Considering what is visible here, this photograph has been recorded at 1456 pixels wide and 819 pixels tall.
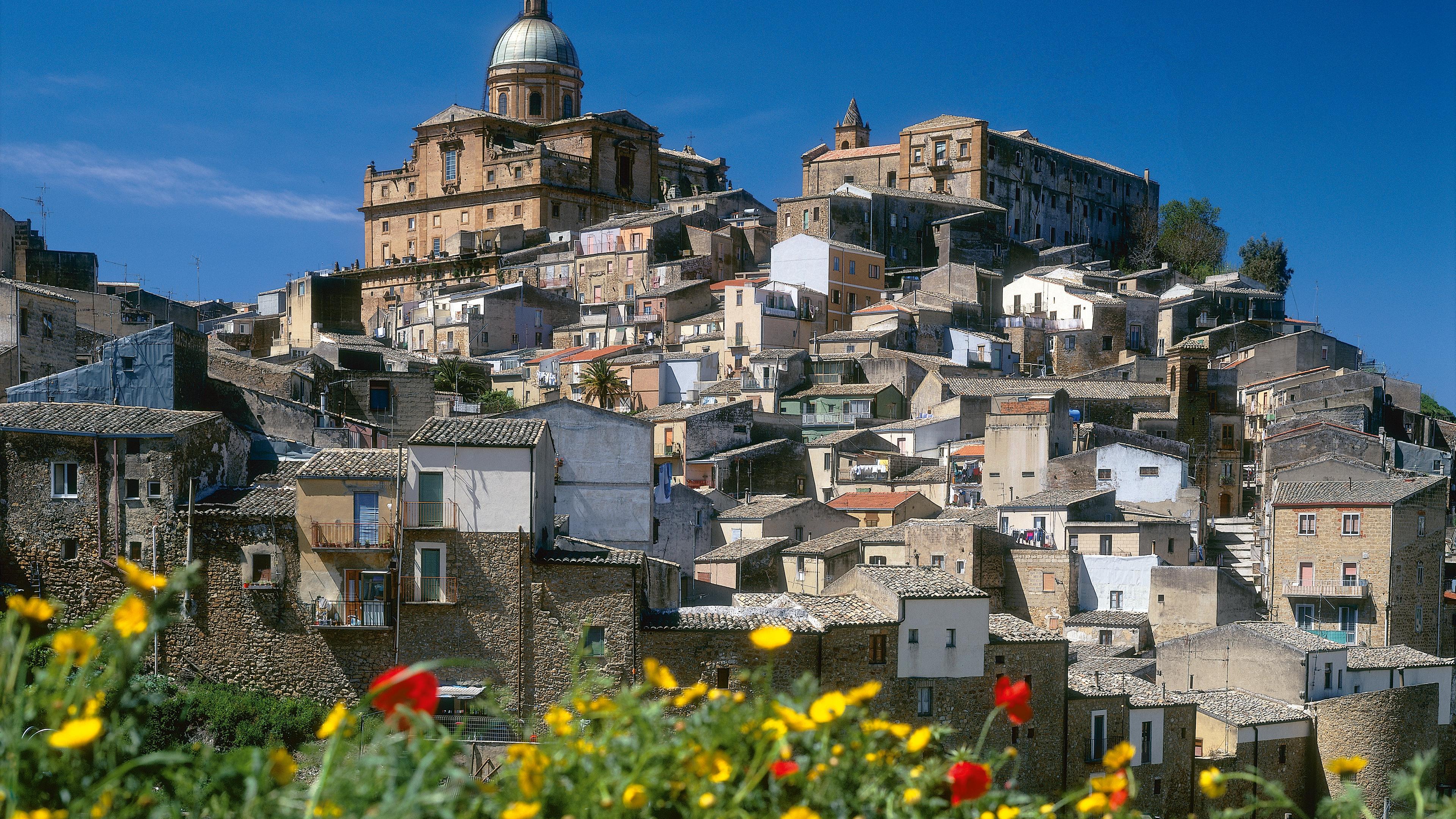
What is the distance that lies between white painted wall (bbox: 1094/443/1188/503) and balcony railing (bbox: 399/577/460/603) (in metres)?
26.2

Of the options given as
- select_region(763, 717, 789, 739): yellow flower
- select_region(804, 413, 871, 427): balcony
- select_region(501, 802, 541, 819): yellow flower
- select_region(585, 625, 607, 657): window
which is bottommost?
select_region(585, 625, 607, 657): window

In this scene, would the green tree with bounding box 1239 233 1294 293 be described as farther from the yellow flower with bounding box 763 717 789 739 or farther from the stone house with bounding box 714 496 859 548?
the yellow flower with bounding box 763 717 789 739

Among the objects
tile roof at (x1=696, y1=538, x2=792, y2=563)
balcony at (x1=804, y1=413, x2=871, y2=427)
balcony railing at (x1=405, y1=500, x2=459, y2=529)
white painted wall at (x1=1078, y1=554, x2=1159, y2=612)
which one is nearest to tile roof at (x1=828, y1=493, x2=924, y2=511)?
tile roof at (x1=696, y1=538, x2=792, y2=563)

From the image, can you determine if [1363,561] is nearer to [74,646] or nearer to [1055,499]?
[1055,499]

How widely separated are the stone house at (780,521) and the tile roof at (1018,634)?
12.0 m

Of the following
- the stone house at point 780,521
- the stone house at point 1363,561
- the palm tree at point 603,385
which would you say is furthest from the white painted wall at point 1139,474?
the palm tree at point 603,385

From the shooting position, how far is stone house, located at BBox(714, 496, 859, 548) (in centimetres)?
4438

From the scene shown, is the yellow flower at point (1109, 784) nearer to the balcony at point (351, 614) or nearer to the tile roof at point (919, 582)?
the tile roof at point (919, 582)

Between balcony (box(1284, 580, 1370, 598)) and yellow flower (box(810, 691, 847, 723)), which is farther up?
yellow flower (box(810, 691, 847, 723))

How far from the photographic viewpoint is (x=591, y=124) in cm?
→ 9838

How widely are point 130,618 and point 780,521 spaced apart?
37.8 metres

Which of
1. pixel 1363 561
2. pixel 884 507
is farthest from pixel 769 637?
pixel 884 507

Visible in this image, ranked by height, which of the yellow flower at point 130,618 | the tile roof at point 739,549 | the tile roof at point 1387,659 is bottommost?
the tile roof at point 1387,659

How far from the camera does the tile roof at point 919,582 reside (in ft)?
98.7
